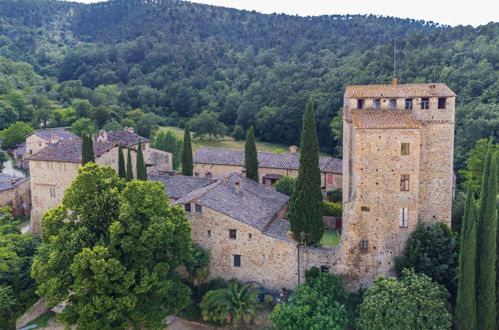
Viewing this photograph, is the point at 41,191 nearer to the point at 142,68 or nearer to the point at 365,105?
the point at 365,105

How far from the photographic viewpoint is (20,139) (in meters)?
72.2

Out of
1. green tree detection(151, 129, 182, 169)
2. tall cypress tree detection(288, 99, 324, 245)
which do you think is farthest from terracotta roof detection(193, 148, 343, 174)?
tall cypress tree detection(288, 99, 324, 245)

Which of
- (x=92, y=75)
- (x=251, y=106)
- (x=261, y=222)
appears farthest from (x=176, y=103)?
(x=261, y=222)

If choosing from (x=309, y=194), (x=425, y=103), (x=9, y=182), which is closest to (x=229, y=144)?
(x=9, y=182)

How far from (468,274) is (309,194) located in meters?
10.4

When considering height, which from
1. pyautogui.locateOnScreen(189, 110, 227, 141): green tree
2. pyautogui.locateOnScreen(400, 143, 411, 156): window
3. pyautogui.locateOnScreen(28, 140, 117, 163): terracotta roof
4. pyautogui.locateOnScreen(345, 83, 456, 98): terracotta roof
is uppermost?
pyautogui.locateOnScreen(345, 83, 456, 98): terracotta roof

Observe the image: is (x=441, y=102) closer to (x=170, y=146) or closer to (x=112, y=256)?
(x=112, y=256)

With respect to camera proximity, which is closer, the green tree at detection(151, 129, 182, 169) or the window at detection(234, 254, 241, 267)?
the window at detection(234, 254, 241, 267)

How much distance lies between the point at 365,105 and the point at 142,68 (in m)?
99.6

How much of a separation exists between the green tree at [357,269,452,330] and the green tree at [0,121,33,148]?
65.9 m

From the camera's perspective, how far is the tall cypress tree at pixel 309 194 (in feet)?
94.7

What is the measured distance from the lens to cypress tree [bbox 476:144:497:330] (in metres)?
21.7

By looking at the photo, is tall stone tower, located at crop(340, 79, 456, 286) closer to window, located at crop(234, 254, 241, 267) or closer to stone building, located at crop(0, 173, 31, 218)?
window, located at crop(234, 254, 241, 267)

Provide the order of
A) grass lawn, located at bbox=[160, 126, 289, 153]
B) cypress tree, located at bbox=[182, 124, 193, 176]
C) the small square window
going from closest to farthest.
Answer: the small square window < cypress tree, located at bbox=[182, 124, 193, 176] < grass lawn, located at bbox=[160, 126, 289, 153]
